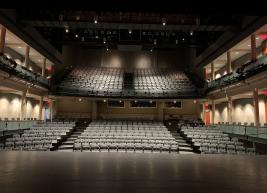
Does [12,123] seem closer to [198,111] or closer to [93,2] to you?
[93,2]

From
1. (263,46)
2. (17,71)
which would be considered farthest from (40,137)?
(263,46)

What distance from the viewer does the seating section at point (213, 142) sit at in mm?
10923

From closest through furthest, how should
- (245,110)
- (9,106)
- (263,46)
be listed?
(263,46) < (9,106) < (245,110)

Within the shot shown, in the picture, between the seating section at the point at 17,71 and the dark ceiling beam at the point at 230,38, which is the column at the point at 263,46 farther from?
the seating section at the point at 17,71

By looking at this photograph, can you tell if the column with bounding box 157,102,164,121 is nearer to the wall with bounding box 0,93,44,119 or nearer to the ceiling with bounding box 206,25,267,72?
the ceiling with bounding box 206,25,267,72

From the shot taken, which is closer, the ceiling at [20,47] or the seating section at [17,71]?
the seating section at [17,71]

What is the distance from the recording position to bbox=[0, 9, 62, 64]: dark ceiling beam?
12.8 metres

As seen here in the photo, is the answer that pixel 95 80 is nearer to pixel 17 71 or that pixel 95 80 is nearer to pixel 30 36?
pixel 30 36

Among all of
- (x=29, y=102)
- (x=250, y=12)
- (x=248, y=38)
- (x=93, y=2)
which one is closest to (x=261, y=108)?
(x=248, y=38)

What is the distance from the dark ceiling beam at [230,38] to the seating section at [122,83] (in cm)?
284

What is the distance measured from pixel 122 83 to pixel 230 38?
10598 millimetres

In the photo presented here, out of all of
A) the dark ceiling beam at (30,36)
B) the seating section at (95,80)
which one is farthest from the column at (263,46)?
the dark ceiling beam at (30,36)

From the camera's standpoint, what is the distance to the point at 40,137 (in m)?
12.5

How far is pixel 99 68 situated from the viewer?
25.2 meters
